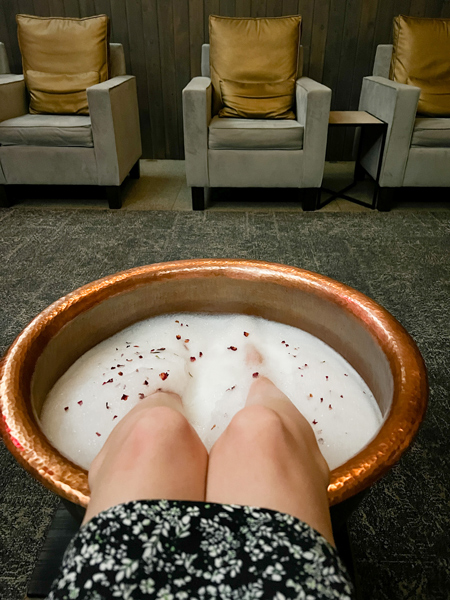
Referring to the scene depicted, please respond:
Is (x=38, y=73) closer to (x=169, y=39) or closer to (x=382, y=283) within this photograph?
(x=169, y=39)

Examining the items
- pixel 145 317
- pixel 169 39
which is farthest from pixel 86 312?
pixel 169 39

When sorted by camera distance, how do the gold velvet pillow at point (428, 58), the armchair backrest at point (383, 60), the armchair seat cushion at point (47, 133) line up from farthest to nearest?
the armchair backrest at point (383, 60), the gold velvet pillow at point (428, 58), the armchair seat cushion at point (47, 133)

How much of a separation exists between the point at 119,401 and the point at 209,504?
43 cm

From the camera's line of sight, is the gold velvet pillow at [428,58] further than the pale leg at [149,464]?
Yes

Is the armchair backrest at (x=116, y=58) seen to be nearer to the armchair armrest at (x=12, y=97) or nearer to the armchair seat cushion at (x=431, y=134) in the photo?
the armchair armrest at (x=12, y=97)

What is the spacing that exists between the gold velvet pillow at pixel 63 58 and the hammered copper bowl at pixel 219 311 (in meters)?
2.20

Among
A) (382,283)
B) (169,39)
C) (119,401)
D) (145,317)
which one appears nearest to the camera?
(119,401)

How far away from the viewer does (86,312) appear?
0.90 metres

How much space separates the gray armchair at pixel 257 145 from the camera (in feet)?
7.90

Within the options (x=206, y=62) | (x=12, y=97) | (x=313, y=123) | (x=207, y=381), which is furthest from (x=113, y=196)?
(x=207, y=381)

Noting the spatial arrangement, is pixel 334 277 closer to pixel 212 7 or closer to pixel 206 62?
pixel 206 62

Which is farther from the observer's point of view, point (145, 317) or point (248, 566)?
point (145, 317)

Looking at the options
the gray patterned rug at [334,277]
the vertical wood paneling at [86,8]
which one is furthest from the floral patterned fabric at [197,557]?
the vertical wood paneling at [86,8]

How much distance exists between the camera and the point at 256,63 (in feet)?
8.85
